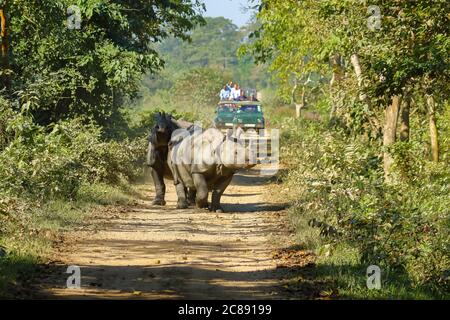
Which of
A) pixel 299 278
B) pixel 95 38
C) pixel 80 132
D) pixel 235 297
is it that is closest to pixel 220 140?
pixel 80 132

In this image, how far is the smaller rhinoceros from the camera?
55.7 ft

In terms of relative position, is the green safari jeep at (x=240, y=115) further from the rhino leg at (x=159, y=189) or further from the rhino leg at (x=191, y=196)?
the rhino leg at (x=191, y=196)

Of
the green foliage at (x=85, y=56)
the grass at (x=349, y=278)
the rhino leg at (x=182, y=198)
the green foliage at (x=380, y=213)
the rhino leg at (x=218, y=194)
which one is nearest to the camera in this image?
the grass at (x=349, y=278)

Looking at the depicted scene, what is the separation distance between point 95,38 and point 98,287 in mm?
13246

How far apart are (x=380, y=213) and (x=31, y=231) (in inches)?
178

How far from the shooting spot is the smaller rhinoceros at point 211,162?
17.0 m

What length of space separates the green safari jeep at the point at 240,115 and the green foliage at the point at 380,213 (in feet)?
70.1

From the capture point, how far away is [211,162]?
17.2 meters

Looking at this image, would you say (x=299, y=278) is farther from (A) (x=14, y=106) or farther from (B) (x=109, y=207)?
(A) (x=14, y=106)

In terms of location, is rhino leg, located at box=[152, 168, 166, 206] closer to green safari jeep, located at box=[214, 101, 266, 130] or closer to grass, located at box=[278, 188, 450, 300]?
grass, located at box=[278, 188, 450, 300]

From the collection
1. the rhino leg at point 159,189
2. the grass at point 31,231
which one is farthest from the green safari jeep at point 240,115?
the grass at point 31,231

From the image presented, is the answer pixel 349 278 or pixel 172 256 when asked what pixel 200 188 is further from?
pixel 349 278

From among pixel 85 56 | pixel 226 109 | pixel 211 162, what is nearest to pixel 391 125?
pixel 211 162

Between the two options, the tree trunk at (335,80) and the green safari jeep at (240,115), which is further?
the green safari jeep at (240,115)
